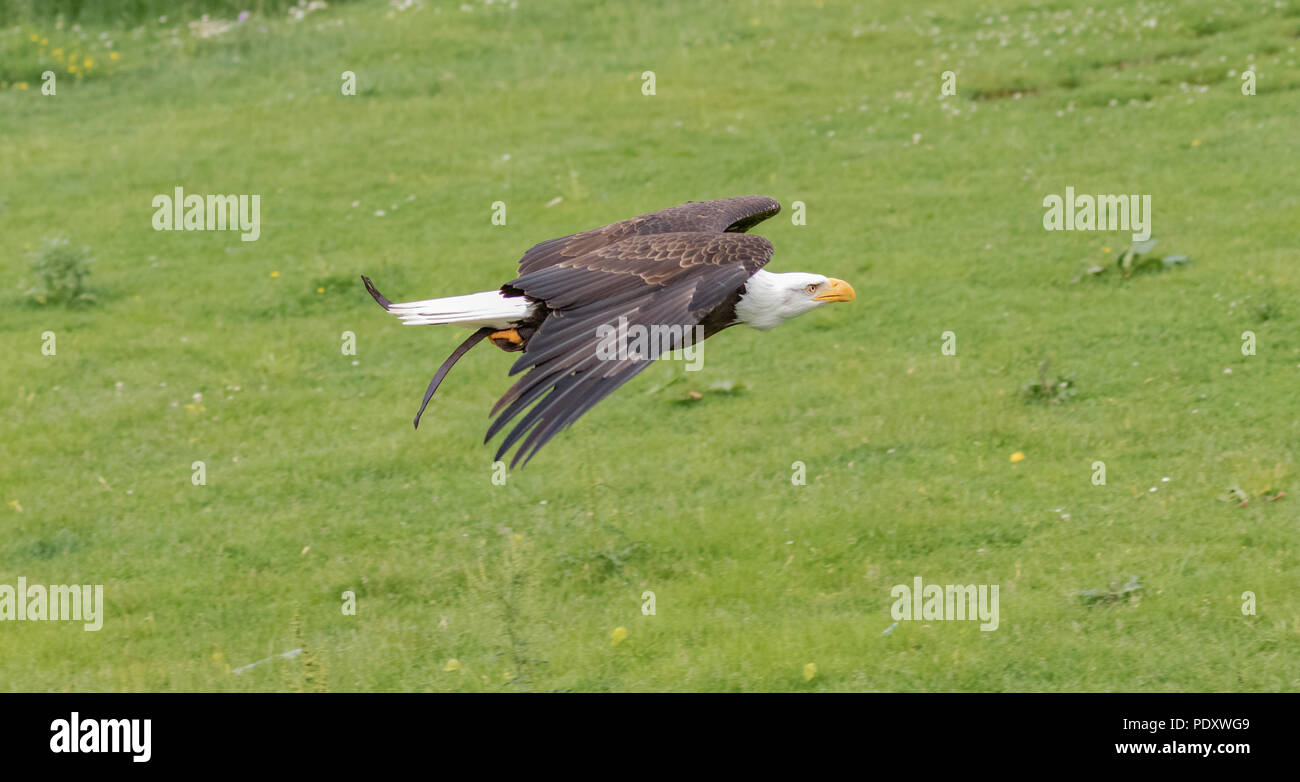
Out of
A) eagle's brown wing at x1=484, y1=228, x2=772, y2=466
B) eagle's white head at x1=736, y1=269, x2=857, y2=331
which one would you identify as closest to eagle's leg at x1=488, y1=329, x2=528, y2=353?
eagle's brown wing at x1=484, y1=228, x2=772, y2=466

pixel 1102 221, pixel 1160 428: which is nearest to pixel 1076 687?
pixel 1160 428

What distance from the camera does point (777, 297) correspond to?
8.84m

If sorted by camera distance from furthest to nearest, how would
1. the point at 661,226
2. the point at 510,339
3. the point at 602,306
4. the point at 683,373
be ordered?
the point at 683,373 → the point at 661,226 → the point at 510,339 → the point at 602,306

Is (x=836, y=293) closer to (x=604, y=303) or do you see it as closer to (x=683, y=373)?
(x=604, y=303)

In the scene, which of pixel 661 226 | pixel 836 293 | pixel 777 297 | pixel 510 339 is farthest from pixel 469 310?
pixel 836 293

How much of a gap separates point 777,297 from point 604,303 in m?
1.33

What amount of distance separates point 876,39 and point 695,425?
44.8 feet

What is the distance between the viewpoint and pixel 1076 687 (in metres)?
9.56

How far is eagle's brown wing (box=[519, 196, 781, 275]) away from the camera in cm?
940

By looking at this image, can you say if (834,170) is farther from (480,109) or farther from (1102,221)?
(480,109)

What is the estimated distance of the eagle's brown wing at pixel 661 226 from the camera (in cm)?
940

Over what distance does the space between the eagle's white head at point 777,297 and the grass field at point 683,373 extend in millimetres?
2575

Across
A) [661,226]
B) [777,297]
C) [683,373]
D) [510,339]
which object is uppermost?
[661,226]

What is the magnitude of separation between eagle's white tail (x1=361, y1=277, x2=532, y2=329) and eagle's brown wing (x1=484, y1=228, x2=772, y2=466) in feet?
0.34
